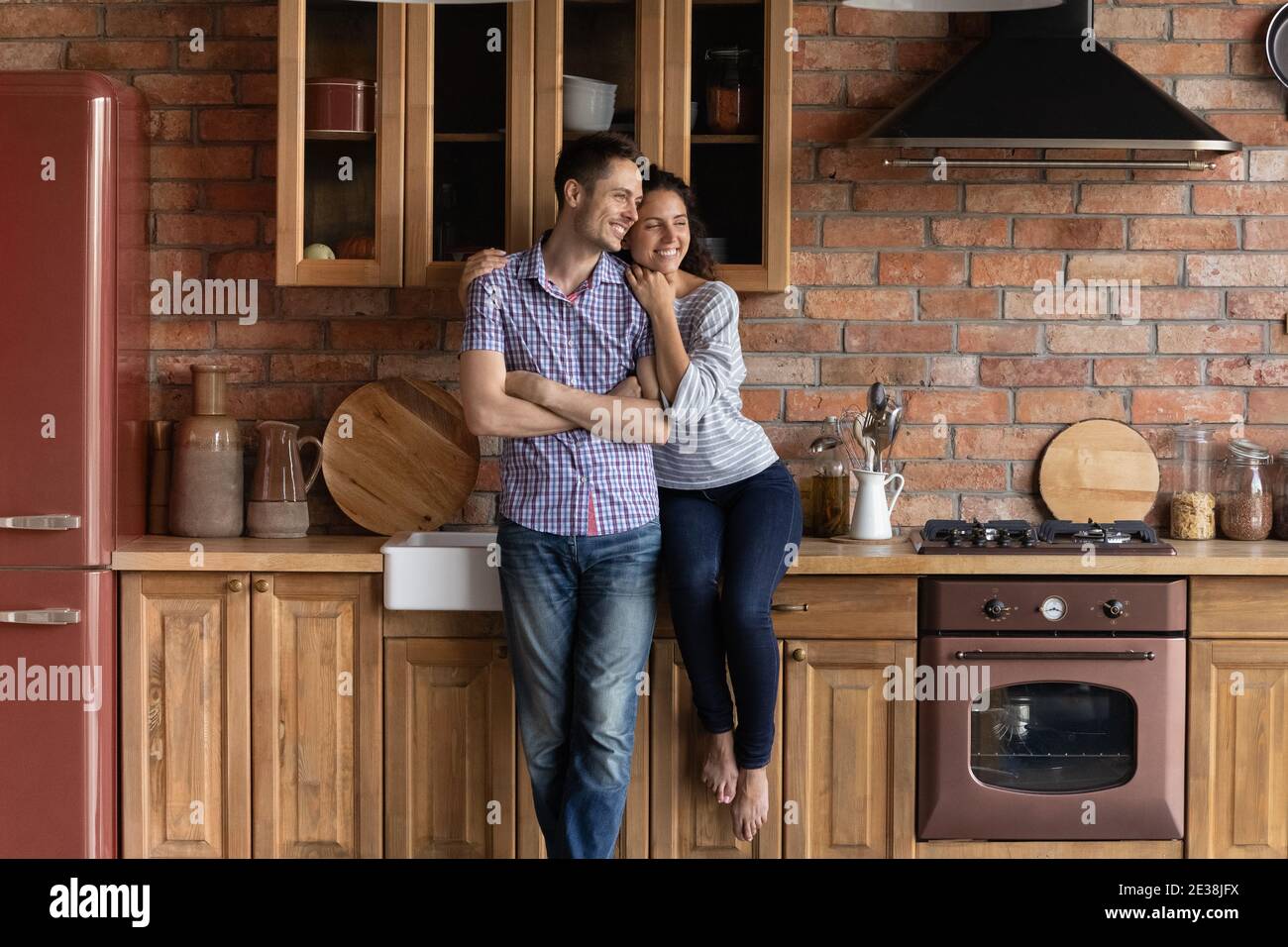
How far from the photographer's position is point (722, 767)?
103 inches

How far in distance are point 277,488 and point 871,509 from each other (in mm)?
1353

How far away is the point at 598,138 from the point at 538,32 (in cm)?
45

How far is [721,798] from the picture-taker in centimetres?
264

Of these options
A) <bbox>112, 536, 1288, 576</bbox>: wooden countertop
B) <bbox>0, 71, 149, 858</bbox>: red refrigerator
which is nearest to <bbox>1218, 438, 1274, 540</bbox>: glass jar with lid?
<bbox>112, 536, 1288, 576</bbox>: wooden countertop

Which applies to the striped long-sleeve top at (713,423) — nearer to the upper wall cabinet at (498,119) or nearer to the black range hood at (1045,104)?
the upper wall cabinet at (498,119)

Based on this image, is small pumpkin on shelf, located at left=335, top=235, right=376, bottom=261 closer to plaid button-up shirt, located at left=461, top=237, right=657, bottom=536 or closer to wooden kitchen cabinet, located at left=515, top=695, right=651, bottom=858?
plaid button-up shirt, located at left=461, top=237, right=657, bottom=536

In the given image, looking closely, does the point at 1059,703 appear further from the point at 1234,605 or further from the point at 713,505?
the point at 713,505

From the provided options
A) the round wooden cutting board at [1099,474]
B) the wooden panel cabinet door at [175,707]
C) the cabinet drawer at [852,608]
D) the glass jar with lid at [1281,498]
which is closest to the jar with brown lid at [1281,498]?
the glass jar with lid at [1281,498]

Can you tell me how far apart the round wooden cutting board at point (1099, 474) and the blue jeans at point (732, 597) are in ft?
2.82

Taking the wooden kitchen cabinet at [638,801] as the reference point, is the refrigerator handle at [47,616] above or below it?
above

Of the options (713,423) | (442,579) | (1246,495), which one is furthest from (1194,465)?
(442,579)

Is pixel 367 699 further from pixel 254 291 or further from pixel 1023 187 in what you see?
pixel 1023 187

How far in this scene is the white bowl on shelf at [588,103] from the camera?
2.82 meters

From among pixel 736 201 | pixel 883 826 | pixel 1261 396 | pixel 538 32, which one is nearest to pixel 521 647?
pixel 883 826
